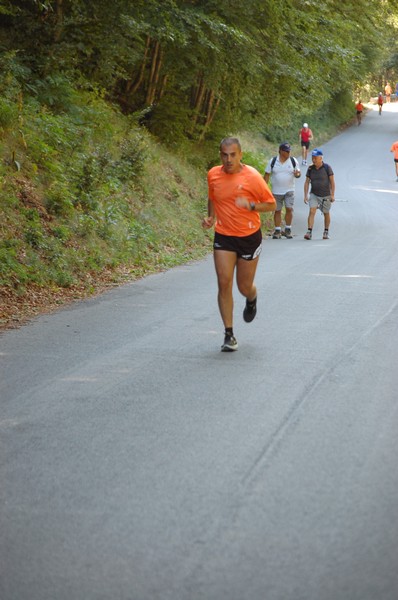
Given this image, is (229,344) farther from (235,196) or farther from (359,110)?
(359,110)

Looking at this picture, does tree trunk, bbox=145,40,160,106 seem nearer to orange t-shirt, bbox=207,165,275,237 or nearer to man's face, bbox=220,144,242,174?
orange t-shirt, bbox=207,165,275,237

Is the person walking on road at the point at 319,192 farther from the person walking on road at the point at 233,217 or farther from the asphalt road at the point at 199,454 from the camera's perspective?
the person walking on road at the point at 233,217

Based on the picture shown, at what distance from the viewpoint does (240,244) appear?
9281mm

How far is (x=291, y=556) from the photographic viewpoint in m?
4.50

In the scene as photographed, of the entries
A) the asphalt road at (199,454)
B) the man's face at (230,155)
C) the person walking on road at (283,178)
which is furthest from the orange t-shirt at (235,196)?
the person walking on road at (283,178)

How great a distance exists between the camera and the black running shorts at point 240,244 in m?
9.27

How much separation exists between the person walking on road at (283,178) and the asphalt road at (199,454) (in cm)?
920

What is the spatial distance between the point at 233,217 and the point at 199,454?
3682 millimetres

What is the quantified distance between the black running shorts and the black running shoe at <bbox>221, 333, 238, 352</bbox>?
790 mm

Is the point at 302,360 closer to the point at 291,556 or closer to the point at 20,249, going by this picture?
the point at 291,556

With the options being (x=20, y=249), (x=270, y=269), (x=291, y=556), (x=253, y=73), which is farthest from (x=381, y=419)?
(x=253, y=73)

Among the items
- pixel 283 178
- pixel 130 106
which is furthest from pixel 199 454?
pixel 130 106

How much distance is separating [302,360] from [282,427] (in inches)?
86.9

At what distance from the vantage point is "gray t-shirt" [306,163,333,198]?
68.4 feet
